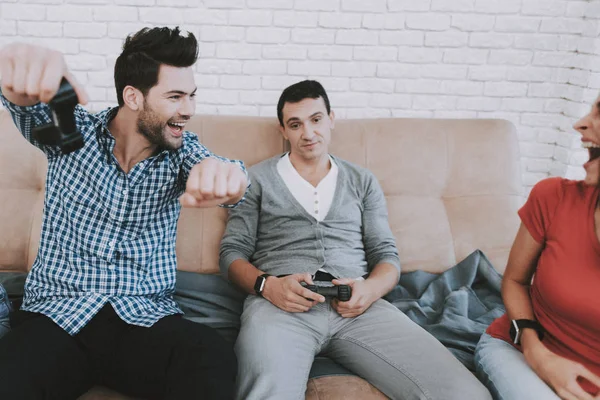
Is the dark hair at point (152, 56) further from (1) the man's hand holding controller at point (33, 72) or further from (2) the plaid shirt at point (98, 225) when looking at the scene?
(1) the man's hand holding controller at point (33, 72)

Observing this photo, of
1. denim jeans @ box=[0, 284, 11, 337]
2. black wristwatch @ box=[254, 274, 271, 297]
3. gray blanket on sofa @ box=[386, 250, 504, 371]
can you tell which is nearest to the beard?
black wristwatch @ box=[254, 274, 271, 297]

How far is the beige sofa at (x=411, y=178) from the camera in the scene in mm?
1745

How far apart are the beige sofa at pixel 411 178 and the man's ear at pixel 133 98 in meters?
0.49

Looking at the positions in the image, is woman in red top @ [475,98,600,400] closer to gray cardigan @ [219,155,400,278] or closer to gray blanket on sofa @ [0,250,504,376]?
gray blanket on sofa @ [0,250,504,376]

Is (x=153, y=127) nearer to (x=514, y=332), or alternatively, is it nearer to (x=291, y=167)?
(x=291, y=167)

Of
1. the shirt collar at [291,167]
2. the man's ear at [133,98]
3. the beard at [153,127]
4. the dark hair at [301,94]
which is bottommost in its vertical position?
the shirt collar at [291,167]

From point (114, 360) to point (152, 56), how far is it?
793mm

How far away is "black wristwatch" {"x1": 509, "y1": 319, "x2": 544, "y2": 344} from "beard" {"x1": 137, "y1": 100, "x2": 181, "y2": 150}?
1.00 m

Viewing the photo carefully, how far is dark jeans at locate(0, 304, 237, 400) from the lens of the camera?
112 cm

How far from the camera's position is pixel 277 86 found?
2219mm

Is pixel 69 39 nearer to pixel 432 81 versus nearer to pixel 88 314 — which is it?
pixel 88 314

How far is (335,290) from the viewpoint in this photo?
1.45 m

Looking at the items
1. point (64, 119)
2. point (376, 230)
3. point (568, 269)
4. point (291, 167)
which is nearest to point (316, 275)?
point (376, 230)

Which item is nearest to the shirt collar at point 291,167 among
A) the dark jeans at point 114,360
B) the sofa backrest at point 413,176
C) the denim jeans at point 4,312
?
the sofa backrest at point 413,176
